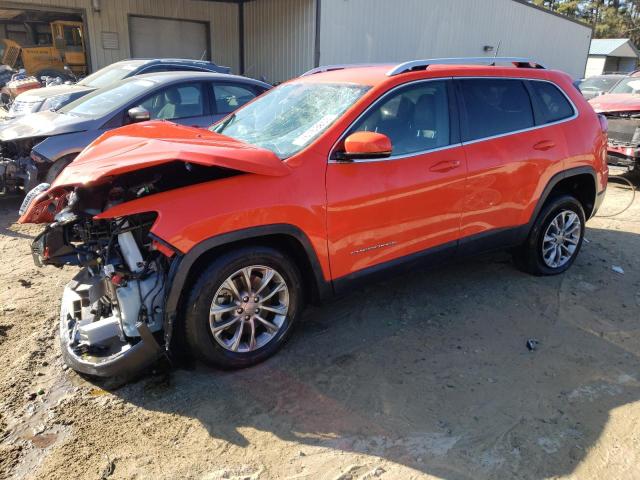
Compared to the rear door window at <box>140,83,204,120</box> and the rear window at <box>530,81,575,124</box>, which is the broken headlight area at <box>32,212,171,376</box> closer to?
the rear window at <box>530,81,575,124</box>

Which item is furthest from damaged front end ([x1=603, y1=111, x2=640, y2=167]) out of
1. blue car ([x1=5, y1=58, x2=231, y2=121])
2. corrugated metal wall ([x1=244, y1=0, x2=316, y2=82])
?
corrugated metal wall ([x1=244, y1=0, x2=316, y2=82])

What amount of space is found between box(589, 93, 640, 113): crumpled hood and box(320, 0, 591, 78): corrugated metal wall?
768 cm

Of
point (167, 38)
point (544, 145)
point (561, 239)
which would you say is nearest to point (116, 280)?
point (544, 145)

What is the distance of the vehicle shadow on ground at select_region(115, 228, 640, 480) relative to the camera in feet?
8.79

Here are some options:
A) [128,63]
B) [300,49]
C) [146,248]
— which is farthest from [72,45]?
[146,248]

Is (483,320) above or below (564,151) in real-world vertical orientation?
below

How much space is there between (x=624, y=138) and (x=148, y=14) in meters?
14.5

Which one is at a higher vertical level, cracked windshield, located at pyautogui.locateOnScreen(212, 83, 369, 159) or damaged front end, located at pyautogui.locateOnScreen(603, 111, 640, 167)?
cracked windshield, located at pyautogui.locateOnScreen(212, 83, 369, 159)

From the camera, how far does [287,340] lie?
3.45 m

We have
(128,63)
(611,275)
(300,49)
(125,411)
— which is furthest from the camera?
(300,49)

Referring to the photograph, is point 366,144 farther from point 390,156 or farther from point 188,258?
point 188,258

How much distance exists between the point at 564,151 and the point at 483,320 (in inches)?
67.7

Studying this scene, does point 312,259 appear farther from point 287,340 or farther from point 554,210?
point 554,210

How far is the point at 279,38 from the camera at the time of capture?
15969mm
